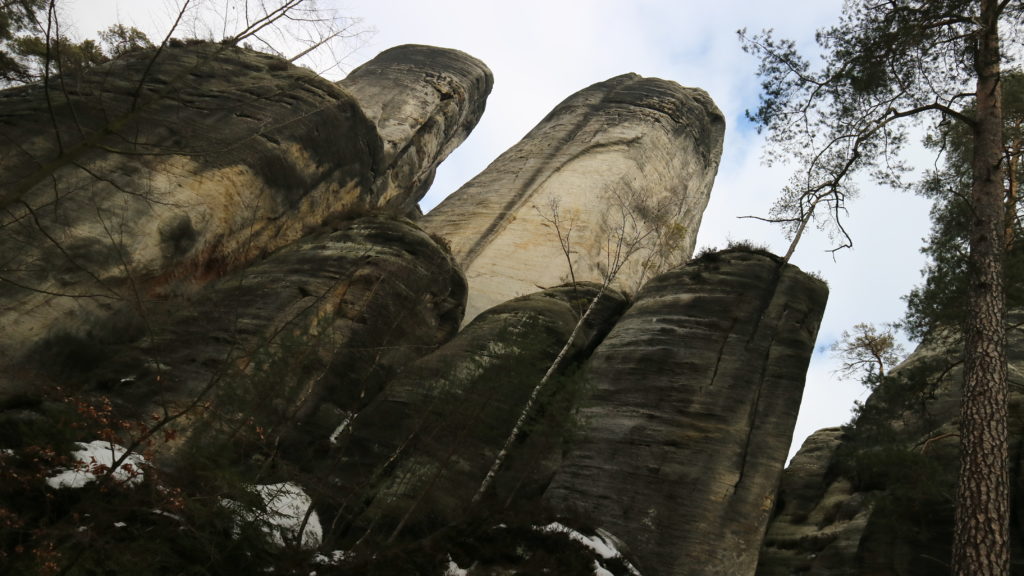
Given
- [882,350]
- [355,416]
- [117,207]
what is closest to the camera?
[355,416]

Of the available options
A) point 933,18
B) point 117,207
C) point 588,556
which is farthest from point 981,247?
point 117,207

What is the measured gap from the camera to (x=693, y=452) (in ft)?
40.4

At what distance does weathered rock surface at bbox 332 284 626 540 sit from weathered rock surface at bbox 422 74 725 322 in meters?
8.50

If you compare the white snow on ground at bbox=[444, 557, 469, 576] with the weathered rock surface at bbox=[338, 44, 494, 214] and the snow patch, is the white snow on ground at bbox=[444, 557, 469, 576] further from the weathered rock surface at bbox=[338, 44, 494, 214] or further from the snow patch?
the weathered rock surface at bbox=[338, 44, 494, 214]

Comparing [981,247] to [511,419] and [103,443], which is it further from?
[103,443]

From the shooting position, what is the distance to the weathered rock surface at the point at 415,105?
27.3 m

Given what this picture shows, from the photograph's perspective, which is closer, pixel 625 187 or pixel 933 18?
pixel 933 18

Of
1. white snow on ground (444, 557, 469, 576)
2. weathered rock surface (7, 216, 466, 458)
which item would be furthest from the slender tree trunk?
weathered rock surface (7, 216, 466, 458)

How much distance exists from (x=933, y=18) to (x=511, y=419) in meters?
9.07

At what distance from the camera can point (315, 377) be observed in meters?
13.0

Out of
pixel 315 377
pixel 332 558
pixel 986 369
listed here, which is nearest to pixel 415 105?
pixel 315 377

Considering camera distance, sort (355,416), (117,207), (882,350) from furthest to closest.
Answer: (882,350)
(117,207)
(355,416)

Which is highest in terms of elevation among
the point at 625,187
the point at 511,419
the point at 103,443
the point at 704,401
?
the point at 625,187

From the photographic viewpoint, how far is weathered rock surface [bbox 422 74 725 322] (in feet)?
82.7
